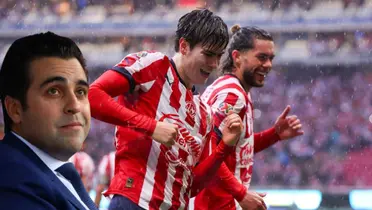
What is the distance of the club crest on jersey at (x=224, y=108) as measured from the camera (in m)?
3.45

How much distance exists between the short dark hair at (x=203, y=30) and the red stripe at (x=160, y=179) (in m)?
0.44

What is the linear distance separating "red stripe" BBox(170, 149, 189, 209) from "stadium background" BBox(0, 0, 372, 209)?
11757mm

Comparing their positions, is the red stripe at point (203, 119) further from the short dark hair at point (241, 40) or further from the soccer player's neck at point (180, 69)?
the short dark hair at point (241, 40)

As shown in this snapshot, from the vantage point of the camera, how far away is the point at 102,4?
1848 centimetres

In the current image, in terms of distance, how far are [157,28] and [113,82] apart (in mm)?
14807

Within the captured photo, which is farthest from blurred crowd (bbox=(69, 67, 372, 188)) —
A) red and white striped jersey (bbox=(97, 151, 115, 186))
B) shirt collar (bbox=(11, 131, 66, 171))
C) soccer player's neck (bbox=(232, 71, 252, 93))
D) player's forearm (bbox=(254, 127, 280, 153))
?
shirt collar (bbox=(11, 131, 66, 171))

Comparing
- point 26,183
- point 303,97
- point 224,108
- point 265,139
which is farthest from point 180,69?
point 303,97

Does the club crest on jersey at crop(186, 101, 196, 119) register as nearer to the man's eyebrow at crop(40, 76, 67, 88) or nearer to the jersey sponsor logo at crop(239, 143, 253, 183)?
the jersey sponsor logo at crop(239, 143, 253, 183)

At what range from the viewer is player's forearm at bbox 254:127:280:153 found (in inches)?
156

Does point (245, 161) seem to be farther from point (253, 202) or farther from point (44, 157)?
point (44, 157)

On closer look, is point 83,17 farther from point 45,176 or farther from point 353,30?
point 45,176

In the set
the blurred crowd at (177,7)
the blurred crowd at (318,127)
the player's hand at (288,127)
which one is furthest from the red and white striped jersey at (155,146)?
the blurred crowd at (177,7)

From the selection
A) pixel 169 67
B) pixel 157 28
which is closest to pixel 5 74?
pixel 169 67

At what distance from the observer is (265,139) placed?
397cm
